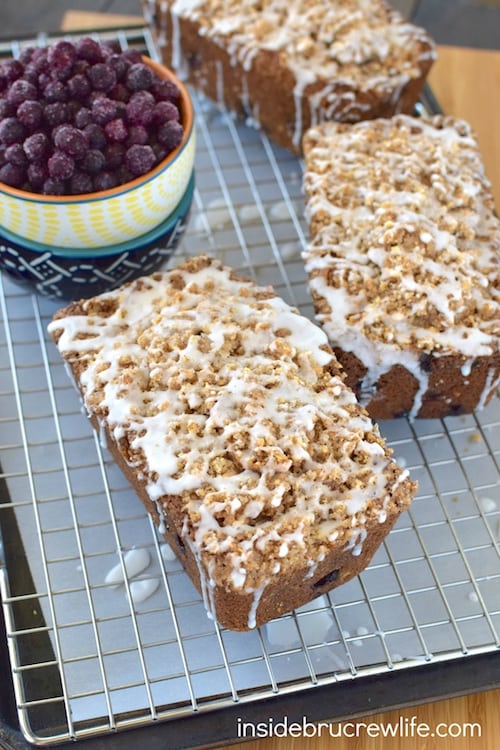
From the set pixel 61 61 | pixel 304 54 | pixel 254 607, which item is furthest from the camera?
pixel 304 54

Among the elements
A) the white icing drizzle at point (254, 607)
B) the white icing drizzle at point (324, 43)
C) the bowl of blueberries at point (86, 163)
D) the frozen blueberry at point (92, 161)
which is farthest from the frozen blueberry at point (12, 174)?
the white icing drizzle at point (254, 607)

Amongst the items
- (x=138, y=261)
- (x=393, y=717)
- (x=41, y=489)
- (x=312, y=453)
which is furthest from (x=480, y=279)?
(x=41, y=489)

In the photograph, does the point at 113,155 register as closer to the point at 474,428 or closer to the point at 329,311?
the point at 329,311

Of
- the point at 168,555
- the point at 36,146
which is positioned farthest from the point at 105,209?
the point at 168,555

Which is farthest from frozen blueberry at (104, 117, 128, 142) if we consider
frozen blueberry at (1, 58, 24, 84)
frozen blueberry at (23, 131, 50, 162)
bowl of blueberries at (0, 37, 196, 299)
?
frozen blueberry at (1, 58, 24, 84)

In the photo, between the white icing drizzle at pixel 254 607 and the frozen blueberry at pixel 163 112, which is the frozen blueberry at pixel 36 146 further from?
the white icing drizzle at pixel 254 607

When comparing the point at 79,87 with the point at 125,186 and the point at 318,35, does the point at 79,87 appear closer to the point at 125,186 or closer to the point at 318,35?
the point at 125,186

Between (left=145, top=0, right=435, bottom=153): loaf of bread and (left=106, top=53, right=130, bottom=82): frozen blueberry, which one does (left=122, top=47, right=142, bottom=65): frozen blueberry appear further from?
(left=145, top=0, right=435, bottom=153): loaf of bread
